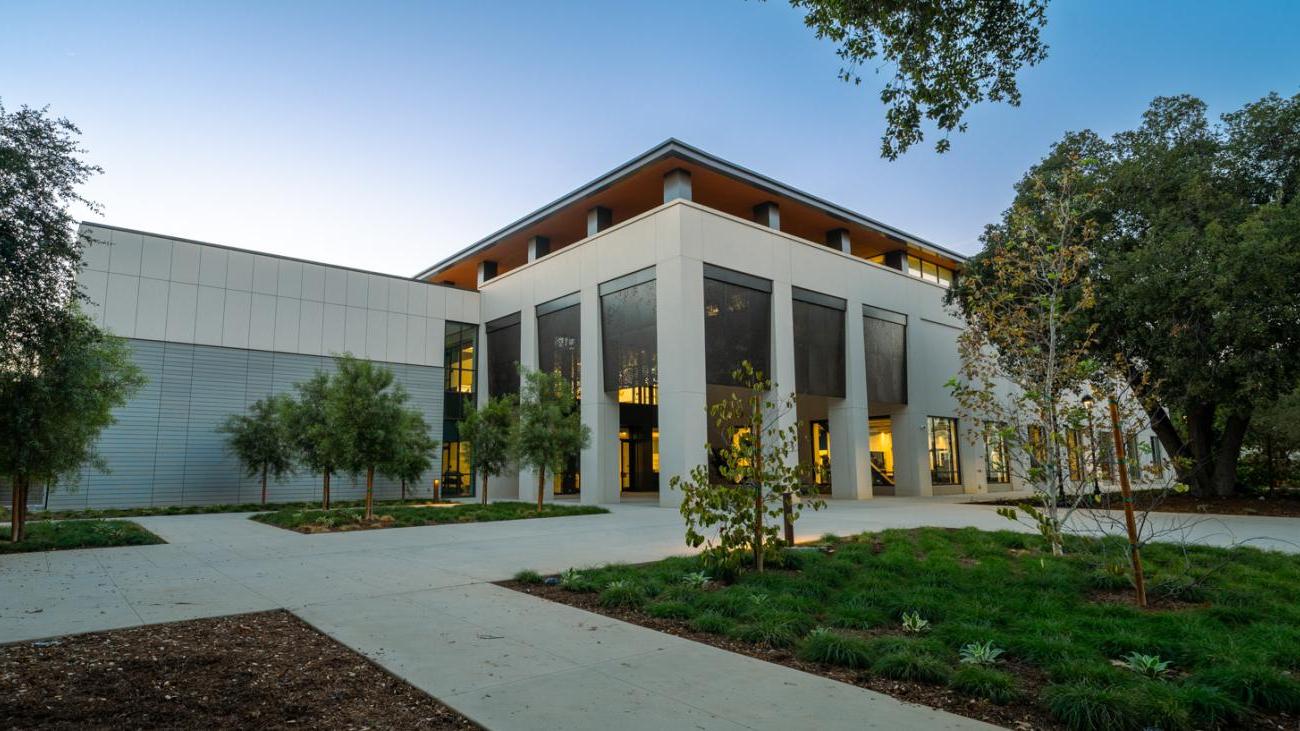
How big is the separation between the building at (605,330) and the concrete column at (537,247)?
84 mm

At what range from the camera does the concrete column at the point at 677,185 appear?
858 inches

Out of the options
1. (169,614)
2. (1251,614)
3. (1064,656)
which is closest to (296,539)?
(169,614)

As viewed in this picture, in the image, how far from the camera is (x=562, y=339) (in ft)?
81.3

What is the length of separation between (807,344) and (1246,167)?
1301 centimetres

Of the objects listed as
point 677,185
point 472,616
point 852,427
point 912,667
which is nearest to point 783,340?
point 852,427

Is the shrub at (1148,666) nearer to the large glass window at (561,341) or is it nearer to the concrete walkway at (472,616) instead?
the concrete walkway at (472,616)

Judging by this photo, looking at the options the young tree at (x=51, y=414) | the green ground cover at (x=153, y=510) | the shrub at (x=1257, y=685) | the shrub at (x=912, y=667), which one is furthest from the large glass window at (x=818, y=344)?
the shrub at (x=1257, y=685)

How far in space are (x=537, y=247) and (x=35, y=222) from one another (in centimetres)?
2166

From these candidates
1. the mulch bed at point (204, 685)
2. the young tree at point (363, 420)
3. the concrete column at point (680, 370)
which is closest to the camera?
the mulch bed at point (204, 685)

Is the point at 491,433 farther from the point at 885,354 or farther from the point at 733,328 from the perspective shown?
the point at 885,354

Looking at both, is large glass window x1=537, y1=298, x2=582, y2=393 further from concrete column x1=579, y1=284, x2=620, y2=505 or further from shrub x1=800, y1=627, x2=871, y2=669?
shrub x1=800, y1=627, x2=871, y2=669

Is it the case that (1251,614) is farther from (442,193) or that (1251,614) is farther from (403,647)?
(442,193)

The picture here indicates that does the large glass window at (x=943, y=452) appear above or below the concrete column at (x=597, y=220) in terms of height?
below

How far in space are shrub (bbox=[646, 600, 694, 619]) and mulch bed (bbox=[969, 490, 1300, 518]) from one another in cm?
1162
